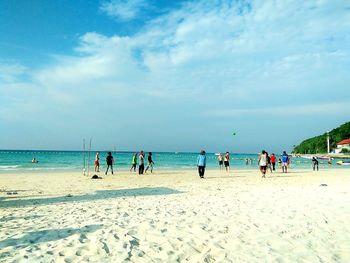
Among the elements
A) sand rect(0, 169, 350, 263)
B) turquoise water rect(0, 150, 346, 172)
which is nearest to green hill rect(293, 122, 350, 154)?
turquoise water rect(0, 150, 346, 172)

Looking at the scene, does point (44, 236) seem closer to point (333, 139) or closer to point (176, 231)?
point (176, 231)

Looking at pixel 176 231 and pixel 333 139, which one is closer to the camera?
pixel 176 231

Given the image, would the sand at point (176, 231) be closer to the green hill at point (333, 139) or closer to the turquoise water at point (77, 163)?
the turquoise water at point (77, 163)

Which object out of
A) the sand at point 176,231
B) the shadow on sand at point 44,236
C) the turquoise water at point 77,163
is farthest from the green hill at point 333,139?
the shadow on sand at point 44,236

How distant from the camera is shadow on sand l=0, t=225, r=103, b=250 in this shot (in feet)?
17.7

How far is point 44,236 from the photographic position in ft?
19.1

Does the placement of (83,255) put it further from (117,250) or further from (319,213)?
(319,213)

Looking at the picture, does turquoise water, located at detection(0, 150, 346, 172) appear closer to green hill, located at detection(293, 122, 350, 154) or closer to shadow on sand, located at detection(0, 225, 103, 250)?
shadow on sand, located at detection(0, 225, 103, 250)

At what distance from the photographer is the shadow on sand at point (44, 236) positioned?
5387 mm

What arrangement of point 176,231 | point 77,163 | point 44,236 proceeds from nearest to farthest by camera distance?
point 44,236
point 176,231
point 77,163

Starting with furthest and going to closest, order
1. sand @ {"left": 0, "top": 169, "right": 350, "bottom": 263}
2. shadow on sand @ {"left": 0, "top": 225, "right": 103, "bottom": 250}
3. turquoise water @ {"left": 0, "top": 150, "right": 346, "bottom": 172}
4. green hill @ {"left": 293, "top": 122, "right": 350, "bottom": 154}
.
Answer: green hill @ {"left": 293, "top": 122, "right": 350, "bottom": 154}, turquoise water @ {"left": 0, "top": 150, "right": 346, "bottom": 172}, shadow on sand @ {"left": 0, "top": 225, "right": 103, "bottom": 250}, sand @ {"left": 0, "top": 169, "right": 350, "bottom": 263}

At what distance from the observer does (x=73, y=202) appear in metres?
9.91

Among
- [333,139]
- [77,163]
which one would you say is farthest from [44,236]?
[333,139]

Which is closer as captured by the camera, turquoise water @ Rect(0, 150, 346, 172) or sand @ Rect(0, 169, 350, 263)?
sand @ Rect(0, 169, 350, 263)
